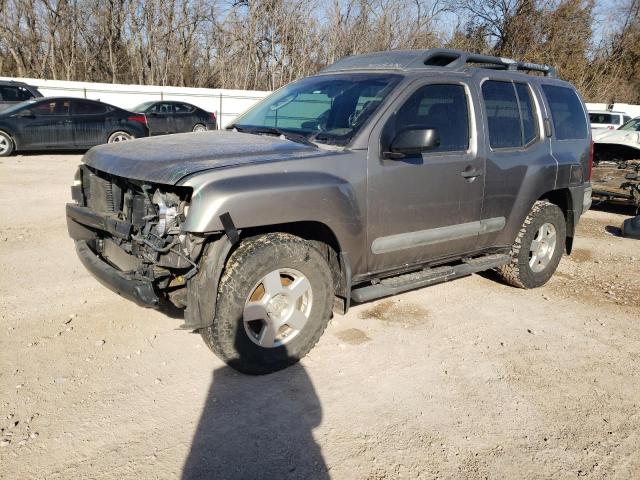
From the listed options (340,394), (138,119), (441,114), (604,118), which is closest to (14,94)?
(138,119)

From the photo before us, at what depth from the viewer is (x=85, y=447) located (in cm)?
267

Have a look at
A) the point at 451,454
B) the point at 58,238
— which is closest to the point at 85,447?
the point at 451,454

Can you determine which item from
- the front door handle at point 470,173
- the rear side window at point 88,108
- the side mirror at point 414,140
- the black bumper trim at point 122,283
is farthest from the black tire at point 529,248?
the rear side window at point 88,108

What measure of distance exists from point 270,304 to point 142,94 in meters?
21.8

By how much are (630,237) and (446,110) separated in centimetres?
516

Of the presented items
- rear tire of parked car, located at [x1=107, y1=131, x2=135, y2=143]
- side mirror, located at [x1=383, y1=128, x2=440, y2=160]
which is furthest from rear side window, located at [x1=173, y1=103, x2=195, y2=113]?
side mirror, located at [x1=383, y1=128, x2=440, y2=160]

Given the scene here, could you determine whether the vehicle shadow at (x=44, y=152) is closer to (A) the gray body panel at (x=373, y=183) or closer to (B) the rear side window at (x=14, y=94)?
(B) the rear side window at (x=14, y=94)

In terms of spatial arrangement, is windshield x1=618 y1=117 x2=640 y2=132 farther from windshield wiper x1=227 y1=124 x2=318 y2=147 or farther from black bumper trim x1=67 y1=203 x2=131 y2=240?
black bumper trim x1=67 y1=203 x2=131 y2=240

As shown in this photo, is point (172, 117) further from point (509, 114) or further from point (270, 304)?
point (270, 304)

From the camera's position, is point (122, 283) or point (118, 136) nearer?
point (122, 283)

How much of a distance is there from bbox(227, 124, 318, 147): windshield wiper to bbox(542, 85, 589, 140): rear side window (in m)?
2.71

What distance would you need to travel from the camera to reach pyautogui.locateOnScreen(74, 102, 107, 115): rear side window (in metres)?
13.8

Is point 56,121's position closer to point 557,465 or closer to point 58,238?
point 58,238

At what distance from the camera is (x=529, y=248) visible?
5.06 meters
